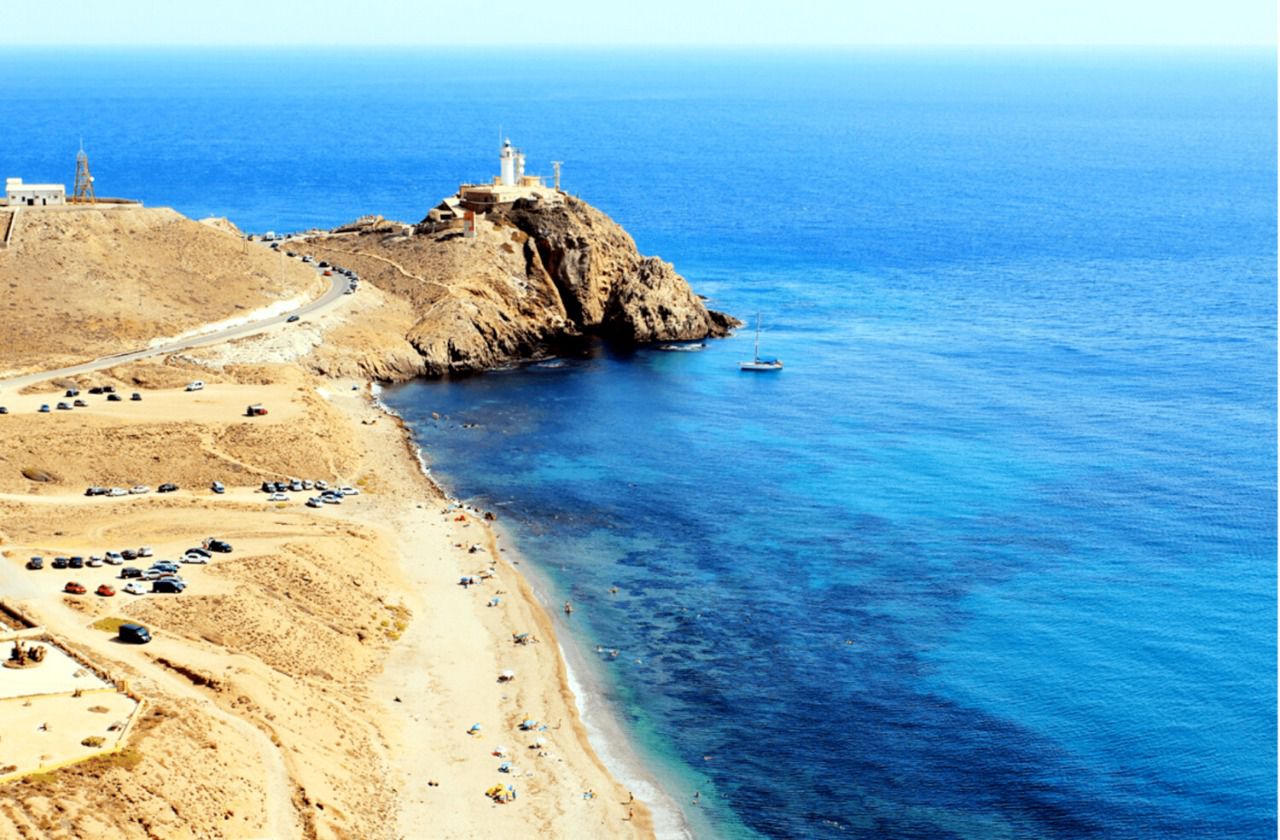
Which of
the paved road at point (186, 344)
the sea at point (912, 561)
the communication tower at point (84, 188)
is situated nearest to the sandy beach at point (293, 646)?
the sea at point (912, 561)

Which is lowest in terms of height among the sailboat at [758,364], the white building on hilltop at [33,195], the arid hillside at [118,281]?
the sailboat at [758,364]

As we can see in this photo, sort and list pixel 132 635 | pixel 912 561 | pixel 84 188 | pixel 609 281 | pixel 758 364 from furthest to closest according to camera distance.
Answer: pixel 609 281, pixel 84 188, pixel 758 364, pixel 912 561, pixel 132 635

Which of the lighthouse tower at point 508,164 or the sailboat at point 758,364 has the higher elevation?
the lighthouse tower at point 508,164

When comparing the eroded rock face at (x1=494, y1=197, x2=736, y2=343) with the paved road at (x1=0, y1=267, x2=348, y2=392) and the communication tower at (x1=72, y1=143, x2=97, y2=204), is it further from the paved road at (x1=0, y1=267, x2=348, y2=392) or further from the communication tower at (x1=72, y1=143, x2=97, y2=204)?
the communication tower at (x1=72, y1=143, x2=97, y2=204)

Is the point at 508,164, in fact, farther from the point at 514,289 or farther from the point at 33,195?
the point at 33,195

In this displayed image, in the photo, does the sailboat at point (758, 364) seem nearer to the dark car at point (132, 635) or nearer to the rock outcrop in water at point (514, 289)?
the rock outcrop in water at point (514, 289)

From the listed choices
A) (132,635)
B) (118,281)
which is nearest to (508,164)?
(118,281)
